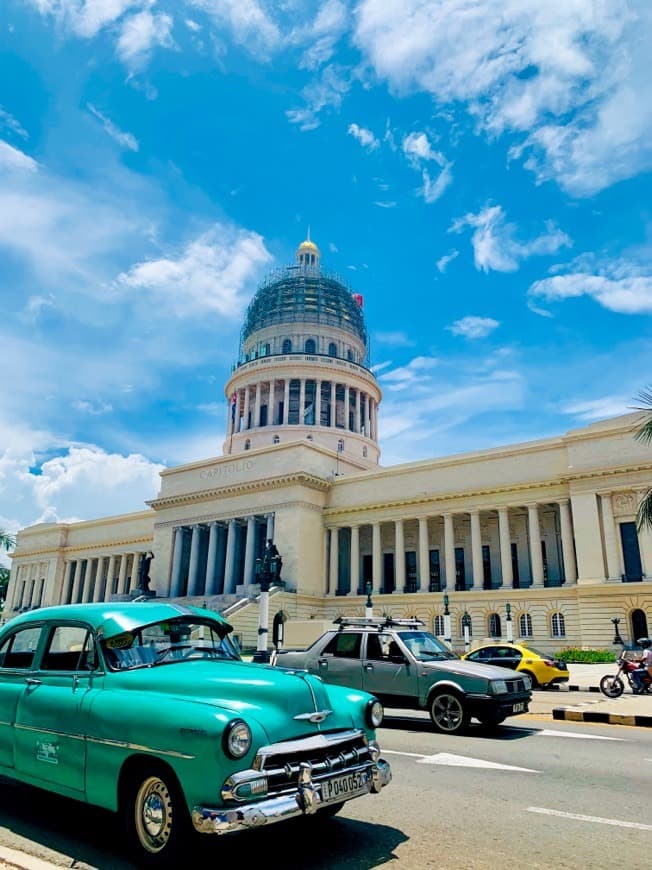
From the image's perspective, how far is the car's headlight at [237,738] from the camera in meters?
4.52

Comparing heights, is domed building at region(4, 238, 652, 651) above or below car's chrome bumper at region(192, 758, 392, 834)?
above

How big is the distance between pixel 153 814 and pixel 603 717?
1063 centimetres

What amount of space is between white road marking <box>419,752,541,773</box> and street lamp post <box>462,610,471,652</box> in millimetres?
31818

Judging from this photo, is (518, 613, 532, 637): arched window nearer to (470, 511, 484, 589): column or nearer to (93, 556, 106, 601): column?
(470, 511, 484, 589): column

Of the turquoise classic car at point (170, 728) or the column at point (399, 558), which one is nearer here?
the turquoise classic car at point (170, 728)

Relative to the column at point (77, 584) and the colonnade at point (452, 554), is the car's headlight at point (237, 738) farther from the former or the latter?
the column at point (77, 584)

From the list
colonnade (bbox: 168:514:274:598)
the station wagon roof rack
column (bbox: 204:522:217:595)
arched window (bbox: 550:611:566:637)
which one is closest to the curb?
the station wagon roof rack

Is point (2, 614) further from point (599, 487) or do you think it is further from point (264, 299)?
point (599, 487)

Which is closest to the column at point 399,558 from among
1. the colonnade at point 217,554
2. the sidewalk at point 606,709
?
the colonnade at point 217,554

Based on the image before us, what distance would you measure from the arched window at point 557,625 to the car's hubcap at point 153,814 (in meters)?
39.3

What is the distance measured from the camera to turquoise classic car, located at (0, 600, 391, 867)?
15.0 feet

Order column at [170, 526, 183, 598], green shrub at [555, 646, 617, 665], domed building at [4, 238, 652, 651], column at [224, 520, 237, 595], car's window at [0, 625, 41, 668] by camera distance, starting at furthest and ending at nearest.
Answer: column at [170, 526, 183, 598] → column at [224, 520, 237, 595] → domed building at [4, 238, 652, 651] → green shrub at [555, 646, 617, 665] → car's window at [0, 625, 41, 668]

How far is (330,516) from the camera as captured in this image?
5262 cm

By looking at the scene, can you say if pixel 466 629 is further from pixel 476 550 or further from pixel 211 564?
pixel 211 564
